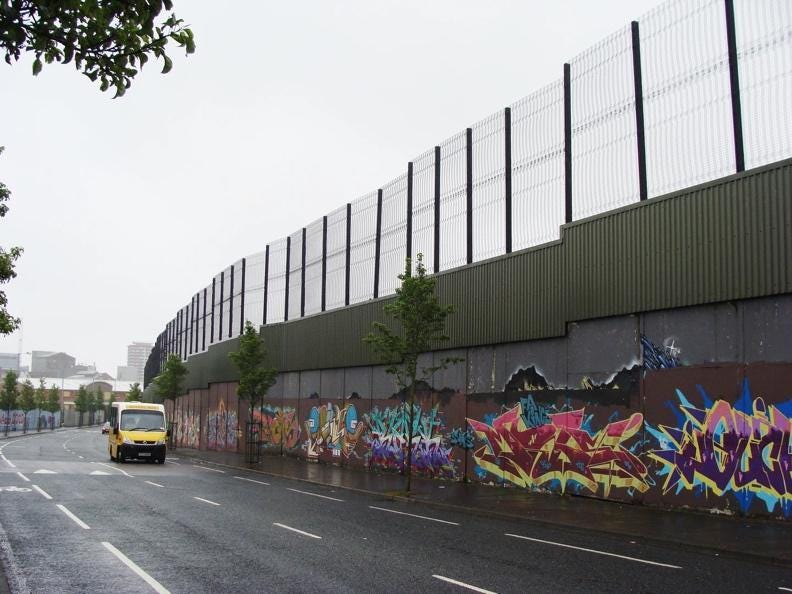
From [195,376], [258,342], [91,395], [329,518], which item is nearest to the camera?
[329,518]

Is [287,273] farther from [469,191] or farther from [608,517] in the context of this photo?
[608,517]

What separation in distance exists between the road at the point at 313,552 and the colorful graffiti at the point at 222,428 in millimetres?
28401

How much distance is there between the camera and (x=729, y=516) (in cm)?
1511

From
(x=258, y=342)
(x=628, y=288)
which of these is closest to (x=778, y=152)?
(x=628, y=288)

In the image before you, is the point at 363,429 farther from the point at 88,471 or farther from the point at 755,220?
the point at 755,220

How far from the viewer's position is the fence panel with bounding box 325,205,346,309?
33844 millimetres

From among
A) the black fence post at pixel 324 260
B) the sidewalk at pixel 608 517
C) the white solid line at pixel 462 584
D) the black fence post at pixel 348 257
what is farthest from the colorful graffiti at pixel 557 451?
the black fence post at pixel 324 260

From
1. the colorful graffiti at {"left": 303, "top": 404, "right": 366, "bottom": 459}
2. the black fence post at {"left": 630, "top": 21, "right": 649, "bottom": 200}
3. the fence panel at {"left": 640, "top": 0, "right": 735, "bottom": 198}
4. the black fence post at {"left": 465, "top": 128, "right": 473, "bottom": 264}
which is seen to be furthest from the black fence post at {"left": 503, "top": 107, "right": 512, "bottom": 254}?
the colorful graffiti at {"left": 303, "top": 404, "right": 366, "bottom": 459}

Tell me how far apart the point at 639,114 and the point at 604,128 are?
1161mm

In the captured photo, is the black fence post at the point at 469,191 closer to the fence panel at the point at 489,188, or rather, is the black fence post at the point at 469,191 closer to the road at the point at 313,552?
the fence panel at the point at 489,188

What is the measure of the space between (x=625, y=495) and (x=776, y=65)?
984cm

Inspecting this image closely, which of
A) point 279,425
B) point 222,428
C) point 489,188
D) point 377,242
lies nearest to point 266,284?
point 279,425

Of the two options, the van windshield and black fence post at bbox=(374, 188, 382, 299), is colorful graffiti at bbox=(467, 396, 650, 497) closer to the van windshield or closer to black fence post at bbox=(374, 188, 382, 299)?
black fence post at bbox=(374, 188, 382, 299)

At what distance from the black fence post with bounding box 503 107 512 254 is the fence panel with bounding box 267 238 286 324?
20340 millimetres
